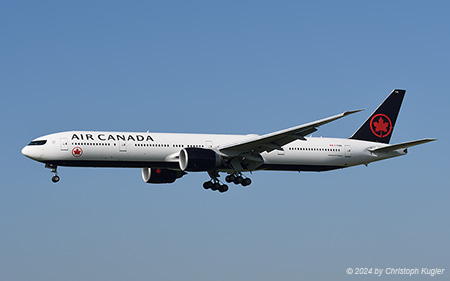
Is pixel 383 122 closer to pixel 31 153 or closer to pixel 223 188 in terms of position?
pixel 223 188

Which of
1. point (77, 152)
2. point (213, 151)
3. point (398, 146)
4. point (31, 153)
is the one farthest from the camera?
point (398, 146)

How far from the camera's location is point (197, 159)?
52.0 meters

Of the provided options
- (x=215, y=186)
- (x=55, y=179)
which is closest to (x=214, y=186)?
(x=215, y=186)

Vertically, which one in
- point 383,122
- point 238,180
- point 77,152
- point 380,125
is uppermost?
point 383,122

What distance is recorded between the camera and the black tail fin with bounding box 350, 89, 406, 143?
6100 cm

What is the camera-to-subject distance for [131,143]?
5266 centimetres

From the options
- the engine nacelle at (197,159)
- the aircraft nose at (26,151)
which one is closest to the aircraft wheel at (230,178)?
the engine nacelle at (197,159)

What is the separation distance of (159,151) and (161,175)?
18.1 feet

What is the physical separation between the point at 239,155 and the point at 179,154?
4129 millimetres

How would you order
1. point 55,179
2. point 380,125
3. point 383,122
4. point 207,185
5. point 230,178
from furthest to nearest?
1. point 383,122
2. point 380,125
3. point 207,185
4. point 230,178
5. point 55,179

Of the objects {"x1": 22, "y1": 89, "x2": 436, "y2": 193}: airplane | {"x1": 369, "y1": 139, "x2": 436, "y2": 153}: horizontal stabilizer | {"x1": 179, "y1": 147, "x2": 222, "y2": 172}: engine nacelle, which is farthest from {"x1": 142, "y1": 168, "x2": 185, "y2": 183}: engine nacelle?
{"x1": 369, "y1": 139, "x2": 436, "y2": 153}: horizontal stabilizer

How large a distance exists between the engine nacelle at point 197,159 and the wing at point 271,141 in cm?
138

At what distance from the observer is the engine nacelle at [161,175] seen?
192 ft

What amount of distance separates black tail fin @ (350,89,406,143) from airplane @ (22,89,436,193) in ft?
0.27
